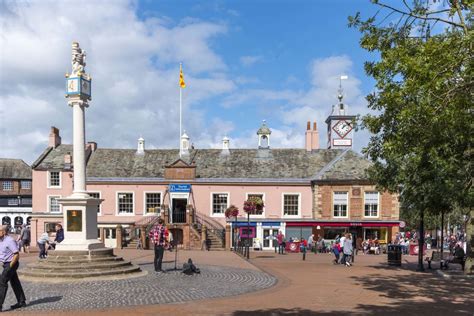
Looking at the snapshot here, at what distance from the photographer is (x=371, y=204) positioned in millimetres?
36688

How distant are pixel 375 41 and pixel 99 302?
10.0 m

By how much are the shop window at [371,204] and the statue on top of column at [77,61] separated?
83.4 ft

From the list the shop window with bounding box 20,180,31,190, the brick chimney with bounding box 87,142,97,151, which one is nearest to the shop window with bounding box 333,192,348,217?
the brick chimney with bounding box 87,142,97,151

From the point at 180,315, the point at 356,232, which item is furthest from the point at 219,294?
the point at 356,232

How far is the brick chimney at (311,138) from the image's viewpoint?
136ft

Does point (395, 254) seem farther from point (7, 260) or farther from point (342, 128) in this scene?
point (342, 128)

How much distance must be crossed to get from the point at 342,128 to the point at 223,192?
13.1m

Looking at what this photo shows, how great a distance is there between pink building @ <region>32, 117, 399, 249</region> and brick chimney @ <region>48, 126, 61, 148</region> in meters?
1.29

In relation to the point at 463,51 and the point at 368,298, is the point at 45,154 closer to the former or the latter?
the point at 368,298

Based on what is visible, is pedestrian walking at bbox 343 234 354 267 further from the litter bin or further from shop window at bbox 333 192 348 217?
shop window at bbox 333 192 348 217

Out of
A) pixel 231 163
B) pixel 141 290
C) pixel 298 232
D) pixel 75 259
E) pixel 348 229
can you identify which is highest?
pixel 231 163

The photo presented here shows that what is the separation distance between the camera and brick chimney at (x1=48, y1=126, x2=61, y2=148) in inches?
1663

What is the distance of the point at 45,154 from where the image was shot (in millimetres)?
40625

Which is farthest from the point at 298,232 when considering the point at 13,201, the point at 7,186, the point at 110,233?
the point at 7,186
